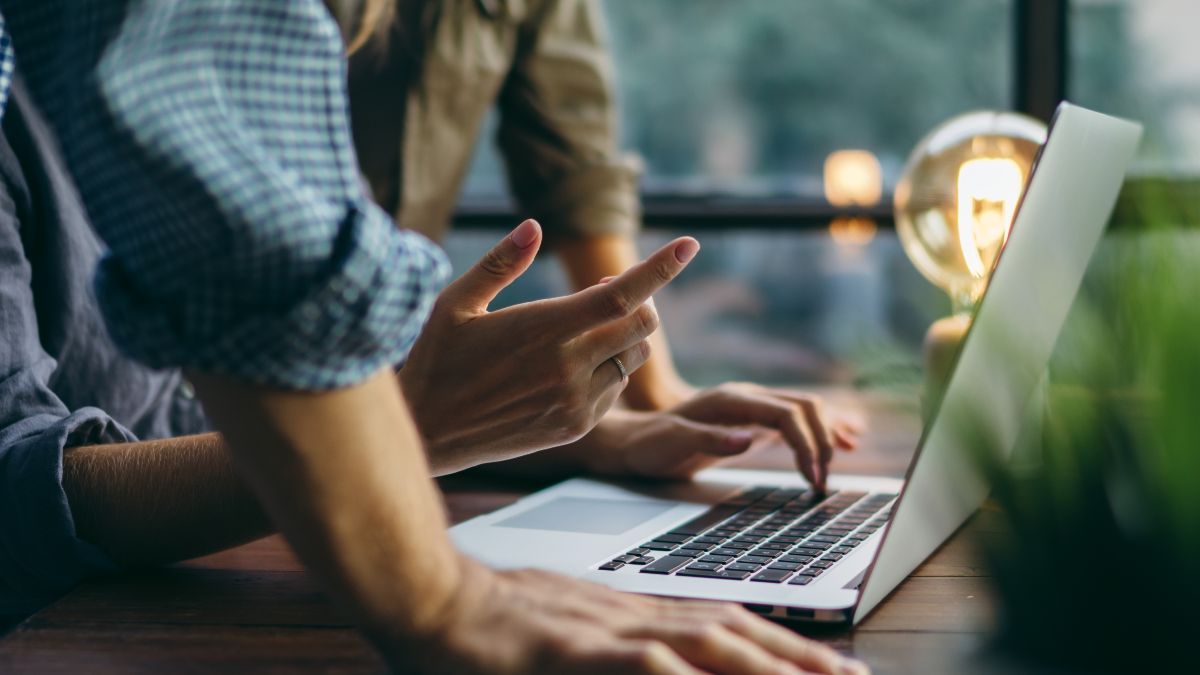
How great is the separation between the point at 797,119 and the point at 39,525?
5.81 ft

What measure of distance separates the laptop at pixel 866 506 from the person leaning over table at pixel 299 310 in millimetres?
99

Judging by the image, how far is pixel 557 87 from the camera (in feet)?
4.81

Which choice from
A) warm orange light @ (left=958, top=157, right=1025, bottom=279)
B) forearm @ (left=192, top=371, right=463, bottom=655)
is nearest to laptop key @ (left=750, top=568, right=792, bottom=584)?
forearm @ (left=192, top=371, right=463, bottom=655)

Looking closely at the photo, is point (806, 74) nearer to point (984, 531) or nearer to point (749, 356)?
point (749, 356)

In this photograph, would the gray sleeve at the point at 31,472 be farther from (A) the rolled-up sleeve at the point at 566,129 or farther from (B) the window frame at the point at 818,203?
(B) the window frame at the point at 818,203

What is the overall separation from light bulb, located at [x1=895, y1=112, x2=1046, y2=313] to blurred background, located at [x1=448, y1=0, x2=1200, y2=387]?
34.7 inches

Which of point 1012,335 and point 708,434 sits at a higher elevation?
point 1012,335

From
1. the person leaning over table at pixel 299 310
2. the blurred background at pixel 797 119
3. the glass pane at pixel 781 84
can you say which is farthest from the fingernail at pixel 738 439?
the glass pane at pixel 781 84

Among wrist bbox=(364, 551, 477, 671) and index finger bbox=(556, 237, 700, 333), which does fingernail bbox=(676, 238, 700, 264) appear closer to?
index finger bbox=(556, 237, 700, 333)

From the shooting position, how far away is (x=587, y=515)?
81cm

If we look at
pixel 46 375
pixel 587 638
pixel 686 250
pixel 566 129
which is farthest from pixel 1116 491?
pixel 566 129

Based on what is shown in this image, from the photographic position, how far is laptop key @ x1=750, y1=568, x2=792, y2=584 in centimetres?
59

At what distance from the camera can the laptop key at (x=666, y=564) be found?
2.03 feet

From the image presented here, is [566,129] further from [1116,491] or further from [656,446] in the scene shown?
[1116,491]
